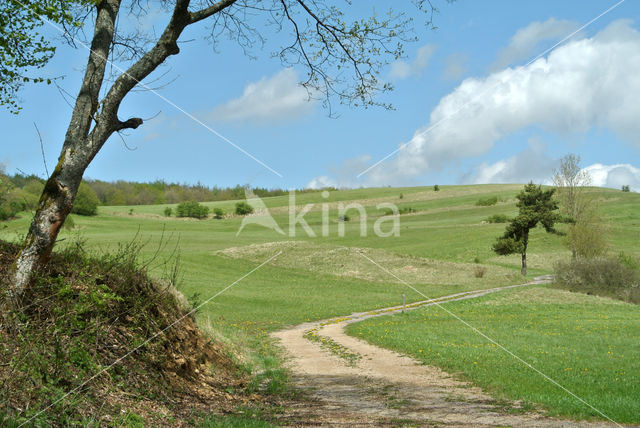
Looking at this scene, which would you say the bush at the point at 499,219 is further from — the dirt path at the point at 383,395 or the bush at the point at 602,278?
the dirt path at the point at 383,395

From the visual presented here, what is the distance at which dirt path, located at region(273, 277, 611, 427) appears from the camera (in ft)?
26.1

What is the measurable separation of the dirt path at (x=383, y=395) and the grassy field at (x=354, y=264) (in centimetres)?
83

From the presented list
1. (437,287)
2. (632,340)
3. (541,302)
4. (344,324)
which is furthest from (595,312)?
(437,287)

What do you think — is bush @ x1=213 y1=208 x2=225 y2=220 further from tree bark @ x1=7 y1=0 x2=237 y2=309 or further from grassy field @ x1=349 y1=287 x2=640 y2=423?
tree bark @ x1=7 y1=0 x2=237 y2=309

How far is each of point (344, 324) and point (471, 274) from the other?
101 ft

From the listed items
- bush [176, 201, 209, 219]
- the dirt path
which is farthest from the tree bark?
bush [176, 201, 209, 219]

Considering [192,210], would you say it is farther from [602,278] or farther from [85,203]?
[602,278]

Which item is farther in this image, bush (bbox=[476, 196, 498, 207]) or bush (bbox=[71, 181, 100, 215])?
bush (bbox=[476, 196, 498, 207])

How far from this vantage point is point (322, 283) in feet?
156

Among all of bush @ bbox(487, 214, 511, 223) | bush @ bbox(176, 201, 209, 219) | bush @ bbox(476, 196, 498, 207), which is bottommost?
bush @ bbox(487, 214, 511, 223)

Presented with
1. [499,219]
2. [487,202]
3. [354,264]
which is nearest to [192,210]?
[354,264]

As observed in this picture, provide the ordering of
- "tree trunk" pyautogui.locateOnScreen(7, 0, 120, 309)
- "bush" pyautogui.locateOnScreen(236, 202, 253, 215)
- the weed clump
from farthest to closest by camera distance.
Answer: "bush" pyautogui.locateOnScreen(236, 202, 253, 215)
"tree trunk" pyautogui.locateOnScreen(7, 0, 120, 309)
the weed clump

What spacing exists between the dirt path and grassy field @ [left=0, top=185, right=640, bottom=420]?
0.83 metres

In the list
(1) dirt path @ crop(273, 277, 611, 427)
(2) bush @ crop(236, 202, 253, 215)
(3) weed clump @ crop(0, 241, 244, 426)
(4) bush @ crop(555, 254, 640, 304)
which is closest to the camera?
(3) weed clump @ crop(0, 241, 244, 426)
